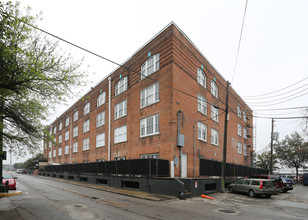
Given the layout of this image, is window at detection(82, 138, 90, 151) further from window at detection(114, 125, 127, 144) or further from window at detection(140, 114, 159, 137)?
window at detection(140, 114, 159, 137)

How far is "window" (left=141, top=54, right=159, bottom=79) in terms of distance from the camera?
2367 cm

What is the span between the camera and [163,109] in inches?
853

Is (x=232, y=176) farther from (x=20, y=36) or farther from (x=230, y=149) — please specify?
(x=20, y=36)

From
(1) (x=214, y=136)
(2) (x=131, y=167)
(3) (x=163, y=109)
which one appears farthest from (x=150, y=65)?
(1) (x=214, y=136)

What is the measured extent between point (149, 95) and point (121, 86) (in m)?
6.78

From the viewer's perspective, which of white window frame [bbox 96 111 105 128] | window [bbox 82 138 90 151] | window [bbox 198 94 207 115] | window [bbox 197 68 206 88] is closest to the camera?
window [bbox 198 94 207 115]

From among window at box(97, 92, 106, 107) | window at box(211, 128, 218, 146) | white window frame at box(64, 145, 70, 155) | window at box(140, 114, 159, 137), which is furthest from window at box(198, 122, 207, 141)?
white window frame at box(64, 145, 70, 155)

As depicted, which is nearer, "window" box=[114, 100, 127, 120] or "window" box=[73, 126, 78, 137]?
"window" box=[114, 100, 127, 120]

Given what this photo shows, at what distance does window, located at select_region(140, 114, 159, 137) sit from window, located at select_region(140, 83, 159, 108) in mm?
1503

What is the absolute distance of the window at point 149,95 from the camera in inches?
905

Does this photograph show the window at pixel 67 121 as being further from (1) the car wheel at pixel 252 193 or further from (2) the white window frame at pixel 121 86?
(1) the car wheel at pixel 252 193

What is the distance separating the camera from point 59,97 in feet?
Answer: 42.1

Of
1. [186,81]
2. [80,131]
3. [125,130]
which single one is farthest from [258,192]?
[80,131]

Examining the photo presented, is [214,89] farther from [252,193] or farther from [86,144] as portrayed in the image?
[86,144]
